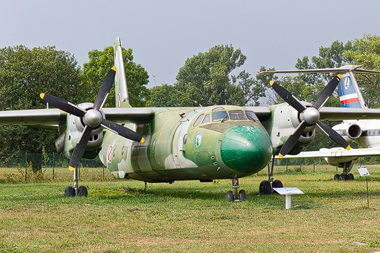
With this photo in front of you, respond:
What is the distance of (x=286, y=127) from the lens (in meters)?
16.7

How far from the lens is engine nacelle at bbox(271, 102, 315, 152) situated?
16.2 meters

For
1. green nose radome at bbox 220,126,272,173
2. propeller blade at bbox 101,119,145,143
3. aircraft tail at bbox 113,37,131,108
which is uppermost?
aircraft tail at bbox 113,37,131,108

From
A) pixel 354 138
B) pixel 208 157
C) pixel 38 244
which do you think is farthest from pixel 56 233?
pixel 354 138

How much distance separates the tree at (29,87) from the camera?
3806cm

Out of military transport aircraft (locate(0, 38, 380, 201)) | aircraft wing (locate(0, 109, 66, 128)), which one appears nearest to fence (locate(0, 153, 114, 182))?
military transport aircraft (locate(0, 38, 380, 201))

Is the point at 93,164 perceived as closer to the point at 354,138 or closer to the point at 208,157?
the point at 354,138

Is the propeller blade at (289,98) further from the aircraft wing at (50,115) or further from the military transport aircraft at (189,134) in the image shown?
the aircraft wing at (50,115)

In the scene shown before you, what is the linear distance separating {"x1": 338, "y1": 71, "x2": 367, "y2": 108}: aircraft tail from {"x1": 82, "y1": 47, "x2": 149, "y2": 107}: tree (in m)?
23.7

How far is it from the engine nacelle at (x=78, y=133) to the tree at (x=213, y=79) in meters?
57.8

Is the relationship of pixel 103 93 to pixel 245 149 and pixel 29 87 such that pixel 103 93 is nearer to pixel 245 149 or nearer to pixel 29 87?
pixel 245 149

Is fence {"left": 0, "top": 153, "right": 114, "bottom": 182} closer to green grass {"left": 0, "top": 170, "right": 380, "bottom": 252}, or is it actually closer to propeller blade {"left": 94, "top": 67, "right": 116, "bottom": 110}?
propeller blade {"left": 94, "top": 67, "right": 116, "bottom": 110}

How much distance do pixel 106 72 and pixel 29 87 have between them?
11160 mm

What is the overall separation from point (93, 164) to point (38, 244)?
3107cm

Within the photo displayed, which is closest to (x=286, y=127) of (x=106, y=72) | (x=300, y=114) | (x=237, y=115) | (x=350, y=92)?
(x=300, y=114)
